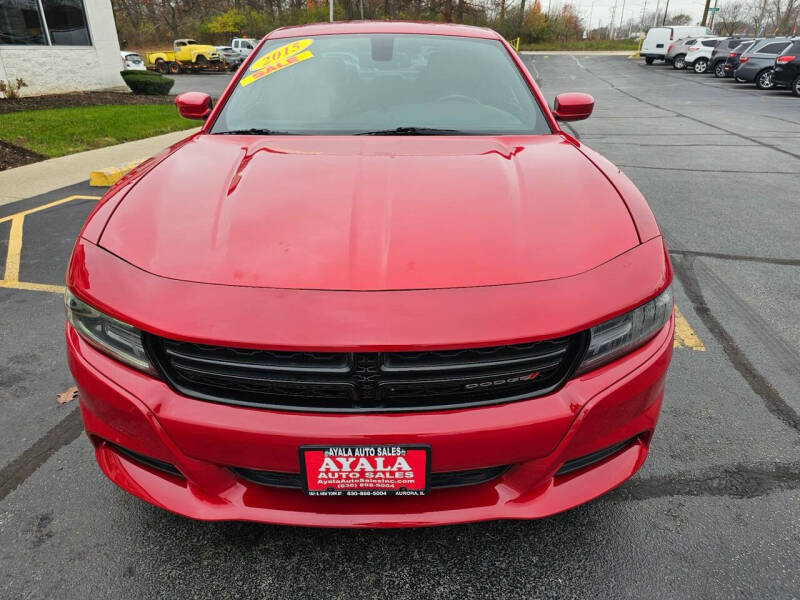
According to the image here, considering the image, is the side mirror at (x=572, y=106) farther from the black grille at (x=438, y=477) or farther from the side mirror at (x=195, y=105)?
the black grille at (x=438, y=477)

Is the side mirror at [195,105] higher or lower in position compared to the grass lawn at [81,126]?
higher

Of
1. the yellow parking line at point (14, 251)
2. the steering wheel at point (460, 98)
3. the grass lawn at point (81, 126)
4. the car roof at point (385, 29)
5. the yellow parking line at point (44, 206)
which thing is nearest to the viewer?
the steering wheel at point (460, 98)

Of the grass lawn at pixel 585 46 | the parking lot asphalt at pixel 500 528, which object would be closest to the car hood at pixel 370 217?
the parking lot asphalt at pixel 500 528

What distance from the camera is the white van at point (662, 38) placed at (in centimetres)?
3419

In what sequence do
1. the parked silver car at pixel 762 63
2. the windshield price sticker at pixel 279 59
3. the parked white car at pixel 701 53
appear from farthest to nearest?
1. the parked white car at pixel 701 53
2. the parked silver car at pixel 762 63
3. the windshield price sticker at pixel 279 59

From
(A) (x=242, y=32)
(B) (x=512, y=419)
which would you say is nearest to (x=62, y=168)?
(B) (x=512, y=419)

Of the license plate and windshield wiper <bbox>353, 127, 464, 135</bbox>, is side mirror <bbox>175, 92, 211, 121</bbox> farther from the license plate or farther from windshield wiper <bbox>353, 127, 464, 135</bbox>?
the license plate

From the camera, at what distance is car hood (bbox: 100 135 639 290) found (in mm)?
1522

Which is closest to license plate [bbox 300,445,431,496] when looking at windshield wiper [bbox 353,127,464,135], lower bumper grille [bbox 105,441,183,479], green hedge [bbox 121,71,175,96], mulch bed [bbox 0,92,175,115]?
lower bumper grille [bbox 105,441,183,479]

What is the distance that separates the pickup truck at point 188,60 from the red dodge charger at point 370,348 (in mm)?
33210

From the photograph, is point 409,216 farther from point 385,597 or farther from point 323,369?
point 385,597

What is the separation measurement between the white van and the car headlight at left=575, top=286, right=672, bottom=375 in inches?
1520

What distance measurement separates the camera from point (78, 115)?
36.4 ft

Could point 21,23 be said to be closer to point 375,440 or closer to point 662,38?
point 375,440
